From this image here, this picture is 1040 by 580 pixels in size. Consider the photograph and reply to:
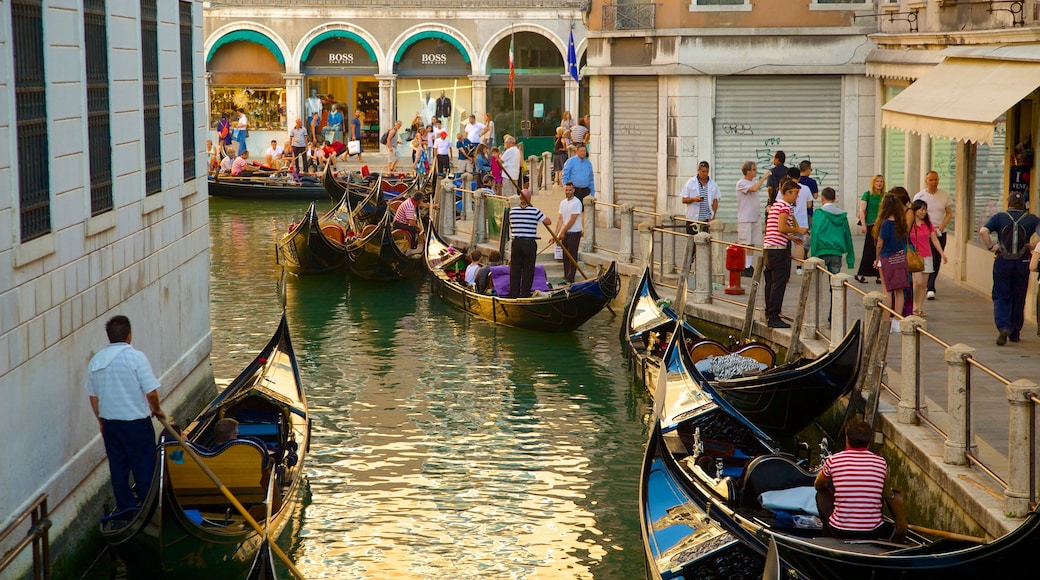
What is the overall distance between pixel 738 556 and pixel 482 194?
35.4ft

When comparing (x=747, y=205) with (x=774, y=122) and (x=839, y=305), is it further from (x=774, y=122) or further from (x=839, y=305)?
(x=774, y=122)

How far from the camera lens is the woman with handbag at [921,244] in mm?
10000

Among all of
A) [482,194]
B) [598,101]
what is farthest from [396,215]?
[598,101]

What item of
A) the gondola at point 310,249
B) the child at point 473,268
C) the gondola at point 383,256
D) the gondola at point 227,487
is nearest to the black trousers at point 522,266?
the child at point 473,268

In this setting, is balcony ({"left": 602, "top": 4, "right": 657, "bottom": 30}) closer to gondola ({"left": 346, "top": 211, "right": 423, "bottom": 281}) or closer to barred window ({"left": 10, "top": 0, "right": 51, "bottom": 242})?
gondola ({"left": 346, "top": 211, "right": 423, "bottom": 281})

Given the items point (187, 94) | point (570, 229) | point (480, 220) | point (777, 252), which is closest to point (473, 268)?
point (570, 229)

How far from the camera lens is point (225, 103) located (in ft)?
98.6

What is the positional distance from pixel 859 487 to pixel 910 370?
2091mm

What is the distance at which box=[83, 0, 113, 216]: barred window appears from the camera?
715 cm

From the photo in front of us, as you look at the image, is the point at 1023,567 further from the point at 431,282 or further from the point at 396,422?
the point at 431,282

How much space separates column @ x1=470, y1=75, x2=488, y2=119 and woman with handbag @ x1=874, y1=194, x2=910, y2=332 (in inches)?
827

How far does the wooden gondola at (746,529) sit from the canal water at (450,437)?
0.69 meters

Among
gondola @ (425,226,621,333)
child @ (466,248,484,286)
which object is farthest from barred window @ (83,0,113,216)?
child @ (466,248,484,286)

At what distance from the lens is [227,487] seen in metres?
6.85
